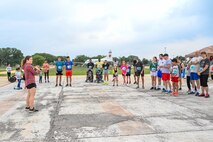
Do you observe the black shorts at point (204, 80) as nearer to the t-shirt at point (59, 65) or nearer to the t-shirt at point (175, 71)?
the t-shirt at point (175, 71)

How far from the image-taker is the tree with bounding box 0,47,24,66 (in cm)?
14173

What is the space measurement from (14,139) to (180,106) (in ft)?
16.9

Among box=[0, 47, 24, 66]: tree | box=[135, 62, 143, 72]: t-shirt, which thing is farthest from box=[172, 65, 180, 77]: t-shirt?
box=[0, 47, 24, 66]: tree

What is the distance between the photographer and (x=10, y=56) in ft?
479

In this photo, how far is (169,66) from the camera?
1112 cm

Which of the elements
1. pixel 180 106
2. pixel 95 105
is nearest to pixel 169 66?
pixel 180 106

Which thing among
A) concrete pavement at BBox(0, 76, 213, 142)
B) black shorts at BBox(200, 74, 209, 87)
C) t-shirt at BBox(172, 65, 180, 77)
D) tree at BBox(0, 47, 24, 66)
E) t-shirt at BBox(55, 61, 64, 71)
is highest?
tree at BBox(0, 47, 24, 66)

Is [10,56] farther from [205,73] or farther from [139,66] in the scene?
[205,73]

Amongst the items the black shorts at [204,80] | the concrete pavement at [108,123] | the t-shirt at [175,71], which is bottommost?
the concrete pavement at [108,123]

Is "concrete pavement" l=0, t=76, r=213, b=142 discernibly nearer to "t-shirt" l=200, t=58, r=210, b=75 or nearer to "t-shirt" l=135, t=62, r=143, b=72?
"t-shirt" l=200, t=58, r=210, b=75

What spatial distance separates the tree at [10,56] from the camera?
14173 cm

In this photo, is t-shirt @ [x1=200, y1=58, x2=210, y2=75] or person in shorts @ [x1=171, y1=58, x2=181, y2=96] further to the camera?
person in shorts @ [x1=171, y1=58, x2=181, y2=96]

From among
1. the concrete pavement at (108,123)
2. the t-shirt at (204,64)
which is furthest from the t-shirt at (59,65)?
the t-shirt at (204,64)

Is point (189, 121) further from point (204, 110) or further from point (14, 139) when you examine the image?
point (14, 139)
